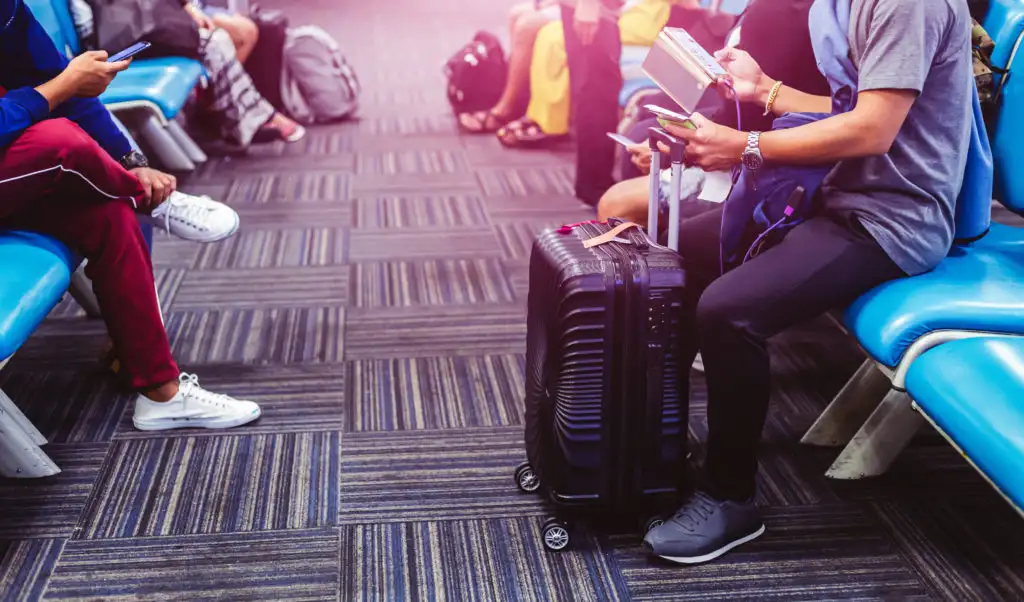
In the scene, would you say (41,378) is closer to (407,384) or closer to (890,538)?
(407,384)

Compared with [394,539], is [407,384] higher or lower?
lower

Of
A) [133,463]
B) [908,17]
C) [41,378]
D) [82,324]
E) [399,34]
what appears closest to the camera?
[908,17]

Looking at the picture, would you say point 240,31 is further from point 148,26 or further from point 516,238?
point 516,238

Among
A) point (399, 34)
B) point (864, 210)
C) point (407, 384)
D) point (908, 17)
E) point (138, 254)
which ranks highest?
point (908, 17)

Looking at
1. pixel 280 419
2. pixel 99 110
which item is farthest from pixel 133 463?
pixel 99 110

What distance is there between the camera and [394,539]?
171 cm

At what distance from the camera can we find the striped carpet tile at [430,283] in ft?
9.02

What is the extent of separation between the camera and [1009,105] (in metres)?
1.78

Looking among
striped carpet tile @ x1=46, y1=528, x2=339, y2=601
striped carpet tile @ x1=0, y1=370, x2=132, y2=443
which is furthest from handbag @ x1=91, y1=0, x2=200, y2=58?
striped carpet tile @ x1=46, y1=528, x2=339, y2=601

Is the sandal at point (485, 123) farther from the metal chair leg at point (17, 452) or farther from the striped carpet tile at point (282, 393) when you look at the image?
the metal chair leg at point (17, 452)

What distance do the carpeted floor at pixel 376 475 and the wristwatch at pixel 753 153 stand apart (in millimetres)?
712

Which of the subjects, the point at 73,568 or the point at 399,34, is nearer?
the point at 73,568

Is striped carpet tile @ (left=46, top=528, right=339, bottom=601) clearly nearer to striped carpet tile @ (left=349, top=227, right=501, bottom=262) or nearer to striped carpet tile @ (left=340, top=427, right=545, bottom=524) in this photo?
striped carpet tile @ (left=340, top=427, right=545, bottom=524)

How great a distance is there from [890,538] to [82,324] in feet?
7.11
